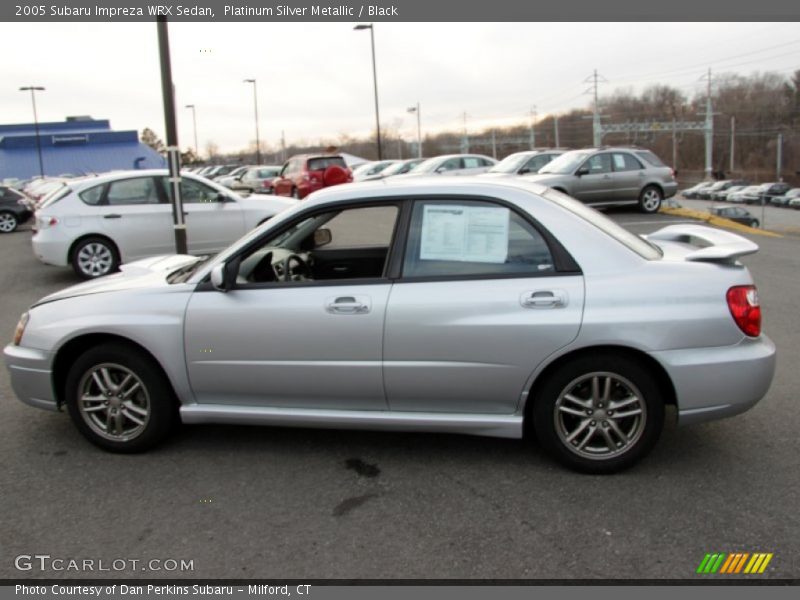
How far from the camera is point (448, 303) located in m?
3.74

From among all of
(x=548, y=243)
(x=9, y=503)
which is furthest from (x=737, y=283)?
(x=9, y=503)

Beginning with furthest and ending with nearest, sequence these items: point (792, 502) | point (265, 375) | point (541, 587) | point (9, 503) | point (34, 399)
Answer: point (34, 399) → point (265, 375) → point (9, 503) → point (792, 502) → point (541, 587)

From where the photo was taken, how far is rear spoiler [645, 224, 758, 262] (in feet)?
12.6

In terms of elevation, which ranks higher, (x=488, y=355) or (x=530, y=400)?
(x=488, y=355)

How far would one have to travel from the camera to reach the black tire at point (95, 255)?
1041 cm

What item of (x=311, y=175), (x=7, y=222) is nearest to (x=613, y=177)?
(x=311, y=175)

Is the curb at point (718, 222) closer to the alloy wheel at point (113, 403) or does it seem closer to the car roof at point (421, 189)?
the car roof at point (421, 189)

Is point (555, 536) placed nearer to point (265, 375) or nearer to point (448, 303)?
point (448, 303)

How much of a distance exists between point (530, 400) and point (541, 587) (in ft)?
3.82

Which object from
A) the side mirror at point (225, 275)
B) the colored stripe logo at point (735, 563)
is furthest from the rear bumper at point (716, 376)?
the side mirror at point (225, 275)

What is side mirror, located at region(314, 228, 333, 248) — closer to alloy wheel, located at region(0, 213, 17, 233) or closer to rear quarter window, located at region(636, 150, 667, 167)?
rear quarter window, located at region(636, 150, 667, 167)

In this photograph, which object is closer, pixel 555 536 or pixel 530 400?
pixel 555 536
